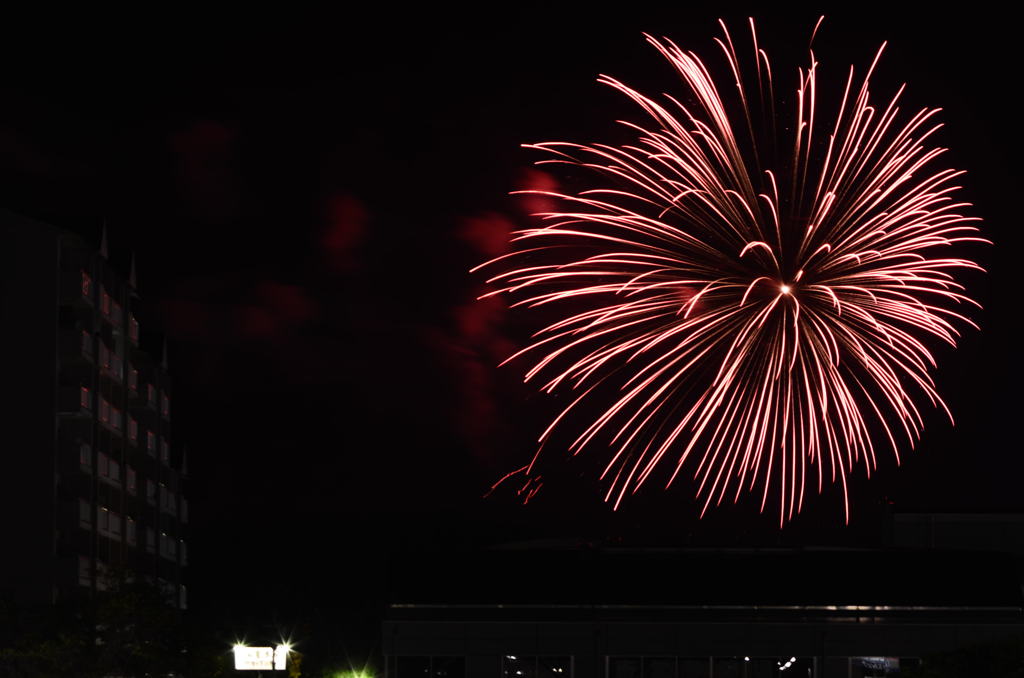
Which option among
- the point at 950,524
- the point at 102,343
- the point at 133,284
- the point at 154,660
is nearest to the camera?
the point at 154,660

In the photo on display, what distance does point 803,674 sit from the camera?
63031 millimetres

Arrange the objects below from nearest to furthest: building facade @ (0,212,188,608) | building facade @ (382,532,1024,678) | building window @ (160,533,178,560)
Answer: building facade @ (382,532,1024,678), building facade @ (0,212,188,608), building window @ (160,533,178,560)

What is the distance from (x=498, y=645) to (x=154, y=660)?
44.7 feet

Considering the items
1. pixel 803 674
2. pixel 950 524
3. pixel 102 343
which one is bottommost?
pixel 803 674

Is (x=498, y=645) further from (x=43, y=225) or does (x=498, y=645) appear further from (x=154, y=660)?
(x=43, y=225)

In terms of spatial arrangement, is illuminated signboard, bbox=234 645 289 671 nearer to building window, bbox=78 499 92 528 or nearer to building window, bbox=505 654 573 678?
building window, bbox=505 654 573 678

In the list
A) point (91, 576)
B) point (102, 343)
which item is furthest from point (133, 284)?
point (91, 576)

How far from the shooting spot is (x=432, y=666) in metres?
63.5

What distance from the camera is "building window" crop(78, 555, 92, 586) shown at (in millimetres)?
86606

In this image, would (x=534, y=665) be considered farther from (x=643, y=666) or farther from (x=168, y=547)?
(x=168, y=547)

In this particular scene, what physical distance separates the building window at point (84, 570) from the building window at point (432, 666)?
29494 mm

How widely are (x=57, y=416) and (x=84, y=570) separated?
8.78 m

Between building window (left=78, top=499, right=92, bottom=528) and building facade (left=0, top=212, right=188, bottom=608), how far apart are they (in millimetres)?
57

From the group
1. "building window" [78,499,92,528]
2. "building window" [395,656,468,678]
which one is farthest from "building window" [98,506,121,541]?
"building window" [395,656,468,678]
